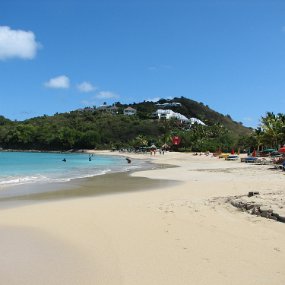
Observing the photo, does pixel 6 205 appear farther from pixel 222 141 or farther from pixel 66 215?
pixel 222 141

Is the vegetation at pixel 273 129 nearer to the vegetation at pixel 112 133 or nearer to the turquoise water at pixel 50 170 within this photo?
the turquoise water at pixel 50 170

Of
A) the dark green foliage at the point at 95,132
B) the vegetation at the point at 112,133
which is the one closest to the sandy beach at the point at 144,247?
the vegetation at the point at 112,133

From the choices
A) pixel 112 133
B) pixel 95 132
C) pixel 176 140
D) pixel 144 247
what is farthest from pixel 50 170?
pixel 112 133

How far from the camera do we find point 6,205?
1424cm

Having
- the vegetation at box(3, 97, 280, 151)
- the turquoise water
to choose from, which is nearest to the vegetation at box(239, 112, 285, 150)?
the turquoise water

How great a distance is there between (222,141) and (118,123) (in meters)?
55.3

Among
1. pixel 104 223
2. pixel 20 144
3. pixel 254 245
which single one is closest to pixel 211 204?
pixel 104 223

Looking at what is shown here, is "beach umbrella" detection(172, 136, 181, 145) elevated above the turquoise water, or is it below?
above

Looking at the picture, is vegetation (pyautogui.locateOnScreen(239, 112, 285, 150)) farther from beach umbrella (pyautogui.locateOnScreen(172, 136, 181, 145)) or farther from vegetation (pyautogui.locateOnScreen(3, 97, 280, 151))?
beach umbrella (pyautogui.locateOnScreen(172, 136, 181, 145))

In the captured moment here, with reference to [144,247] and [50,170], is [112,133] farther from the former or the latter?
[144,247]

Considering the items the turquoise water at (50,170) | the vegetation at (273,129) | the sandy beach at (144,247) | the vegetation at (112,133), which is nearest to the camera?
the sandy beach at (144,247)

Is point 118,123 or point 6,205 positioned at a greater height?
point 118,123

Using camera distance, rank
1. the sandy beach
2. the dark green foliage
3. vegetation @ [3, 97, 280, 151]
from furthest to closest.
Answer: the dark green foliage, vegetation @ [3, 97, 280, 151], the sandy beach

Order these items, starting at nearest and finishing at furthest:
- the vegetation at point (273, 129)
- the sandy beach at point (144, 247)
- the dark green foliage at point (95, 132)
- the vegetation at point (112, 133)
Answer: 1. the sandy beach at point (144, 247)
2. the vegetation at point (273, 129)
3. the vegetation at point (112, 133)
4. the dark green foliage at point (95, 132)
